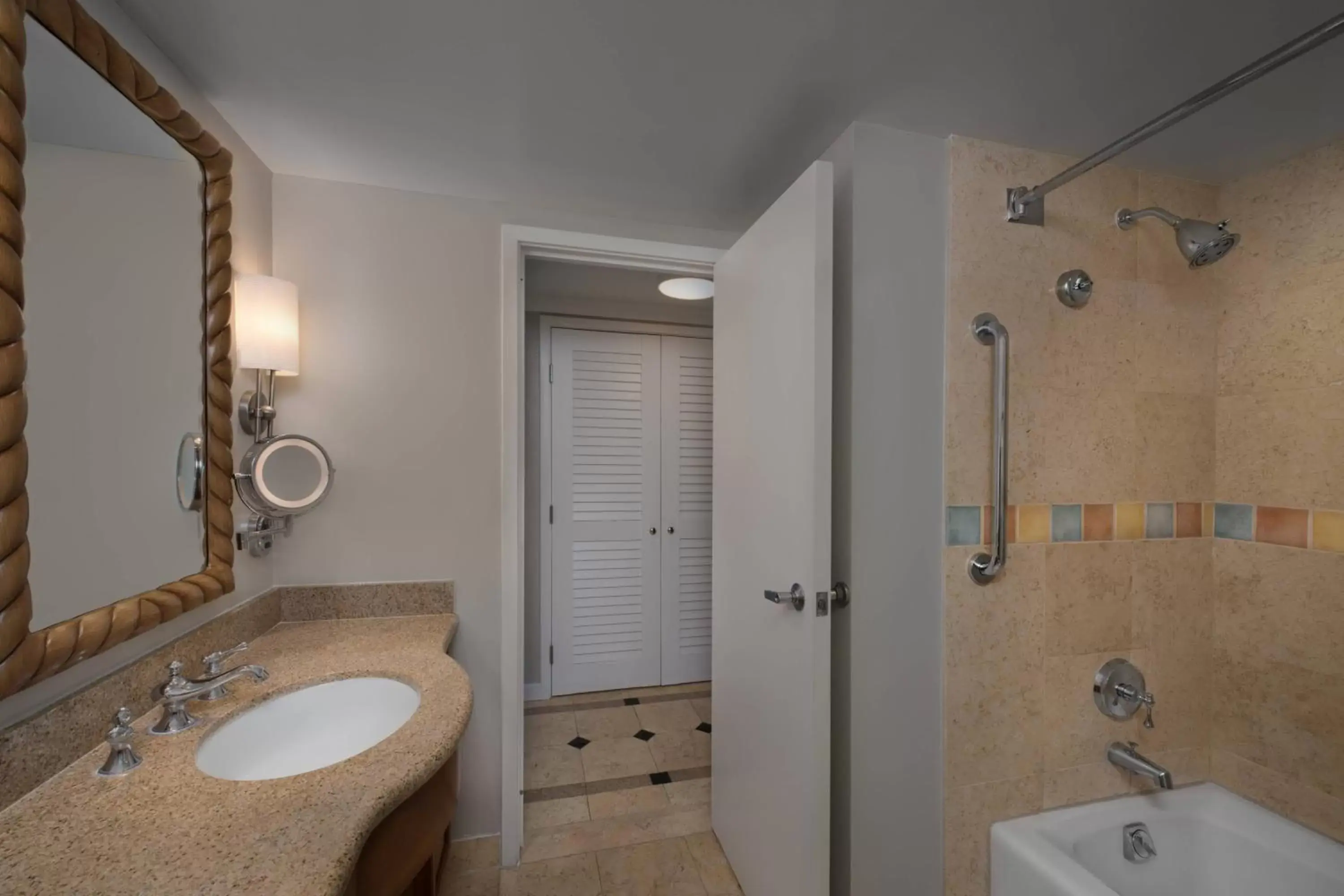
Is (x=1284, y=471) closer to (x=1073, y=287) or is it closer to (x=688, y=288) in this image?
(x=1073, y=287)

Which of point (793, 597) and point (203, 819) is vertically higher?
point (793, 597)

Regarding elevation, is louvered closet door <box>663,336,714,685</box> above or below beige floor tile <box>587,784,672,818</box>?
above

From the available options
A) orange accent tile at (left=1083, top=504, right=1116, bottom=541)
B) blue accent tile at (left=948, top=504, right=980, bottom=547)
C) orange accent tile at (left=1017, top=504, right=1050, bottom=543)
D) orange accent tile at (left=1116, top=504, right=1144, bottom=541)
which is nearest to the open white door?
blue accent tile at (left=948, top=504, right=980, bottom=547)

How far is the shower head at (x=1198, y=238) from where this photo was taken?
120 centimetres

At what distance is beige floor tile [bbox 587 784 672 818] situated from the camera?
6.00ft

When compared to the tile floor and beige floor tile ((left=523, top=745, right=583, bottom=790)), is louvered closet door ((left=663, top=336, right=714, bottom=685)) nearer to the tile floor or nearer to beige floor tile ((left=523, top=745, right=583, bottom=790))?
the tile floor

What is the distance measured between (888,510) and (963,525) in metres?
0.23

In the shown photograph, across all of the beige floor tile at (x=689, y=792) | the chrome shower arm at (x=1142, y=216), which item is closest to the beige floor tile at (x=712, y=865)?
the beige floor tile at (x=689, y=792)

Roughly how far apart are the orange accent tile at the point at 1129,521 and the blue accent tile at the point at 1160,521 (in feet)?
0.06

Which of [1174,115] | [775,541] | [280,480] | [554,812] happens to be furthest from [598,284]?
[554,812]

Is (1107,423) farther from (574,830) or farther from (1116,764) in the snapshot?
(574,830)

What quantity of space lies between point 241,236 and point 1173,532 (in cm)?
272

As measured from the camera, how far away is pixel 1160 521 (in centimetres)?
142

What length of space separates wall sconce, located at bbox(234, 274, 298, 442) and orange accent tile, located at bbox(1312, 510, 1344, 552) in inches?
106
